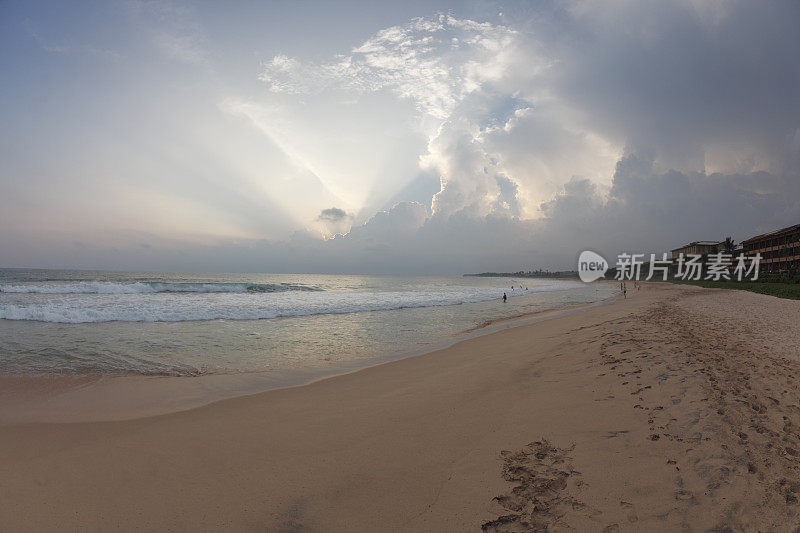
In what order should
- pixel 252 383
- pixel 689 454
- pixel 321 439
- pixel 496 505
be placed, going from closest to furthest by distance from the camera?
pixel 496 505
pixel 689 454
pixel 321 439
pixel 252 383

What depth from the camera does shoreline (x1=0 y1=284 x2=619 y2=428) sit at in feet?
19.3

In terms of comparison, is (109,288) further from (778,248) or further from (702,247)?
(702,247)

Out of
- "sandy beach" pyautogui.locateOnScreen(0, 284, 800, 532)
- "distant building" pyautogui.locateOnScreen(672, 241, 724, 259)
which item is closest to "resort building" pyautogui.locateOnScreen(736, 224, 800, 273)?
"distant building" pyautogui.locateOnScreen(672, 241, 724, 259)

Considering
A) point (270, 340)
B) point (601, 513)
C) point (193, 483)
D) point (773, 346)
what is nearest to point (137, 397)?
point (193, 483)

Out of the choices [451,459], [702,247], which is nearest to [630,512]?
[451,459]

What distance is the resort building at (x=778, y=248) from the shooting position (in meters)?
55.5

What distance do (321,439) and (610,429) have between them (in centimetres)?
378

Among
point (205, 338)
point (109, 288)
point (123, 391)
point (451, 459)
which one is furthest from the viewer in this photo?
point (109, 288)

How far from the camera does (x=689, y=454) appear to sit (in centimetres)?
361

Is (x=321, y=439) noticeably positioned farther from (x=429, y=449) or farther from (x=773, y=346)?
(x=773, y=346)

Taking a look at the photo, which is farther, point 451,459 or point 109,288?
point 109,288

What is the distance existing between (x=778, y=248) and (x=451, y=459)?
88.3m

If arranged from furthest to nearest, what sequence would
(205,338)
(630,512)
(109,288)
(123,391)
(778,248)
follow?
(778,248) < (109,288) < (205,338) < (123,391) < (630,512)

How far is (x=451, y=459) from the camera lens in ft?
12.9
